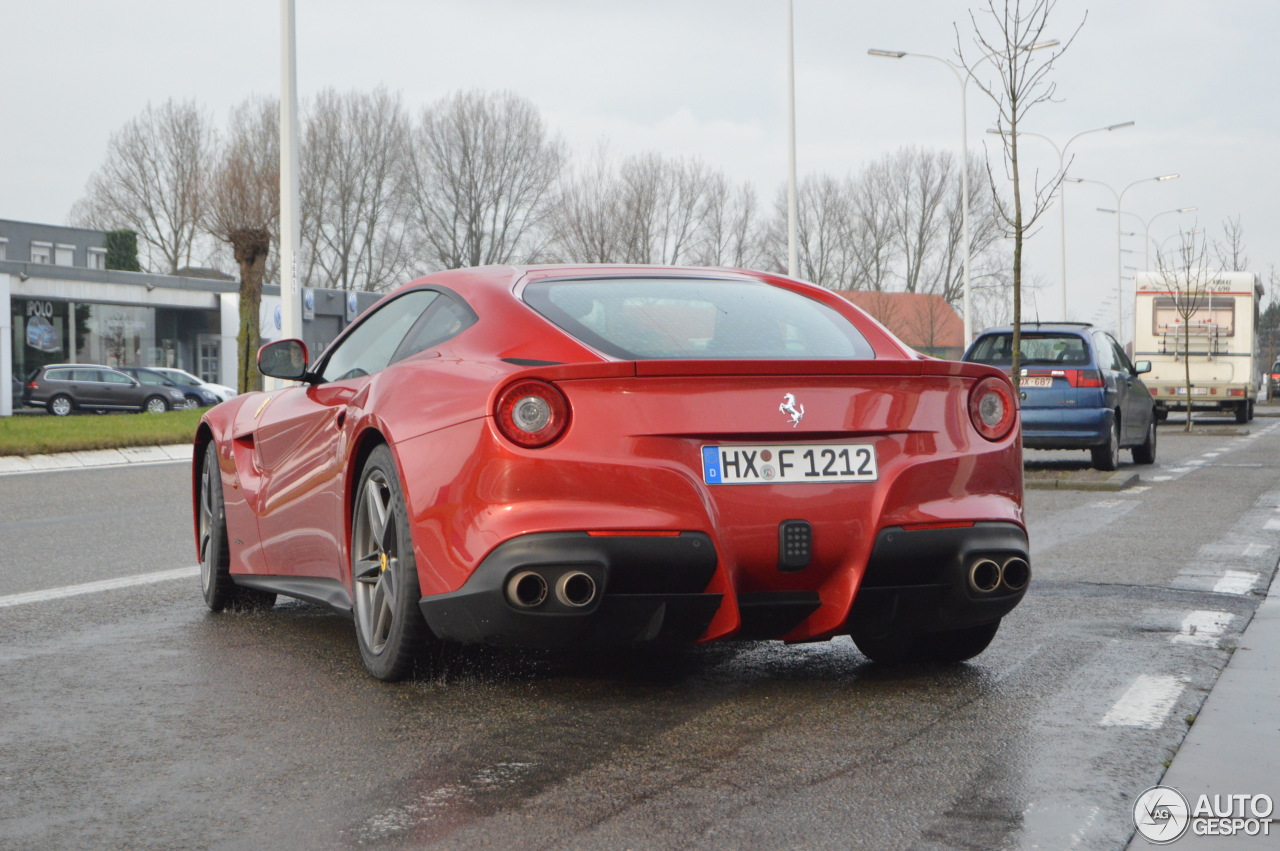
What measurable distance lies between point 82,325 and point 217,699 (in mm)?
44917

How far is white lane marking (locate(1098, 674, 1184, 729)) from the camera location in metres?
4.20

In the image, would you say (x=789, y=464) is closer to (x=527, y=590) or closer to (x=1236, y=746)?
(x=527, y=590)

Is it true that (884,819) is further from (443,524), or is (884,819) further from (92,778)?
(92,778)

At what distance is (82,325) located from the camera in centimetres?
4644

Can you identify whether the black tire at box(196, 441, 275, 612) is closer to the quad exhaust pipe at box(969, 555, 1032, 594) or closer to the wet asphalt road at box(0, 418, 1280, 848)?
the wet asphalt road at box(0, 418, 1280, 848)

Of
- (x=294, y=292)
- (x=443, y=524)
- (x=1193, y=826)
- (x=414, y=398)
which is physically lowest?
(x=1193, y=826)

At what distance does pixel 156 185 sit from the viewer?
61.1 m

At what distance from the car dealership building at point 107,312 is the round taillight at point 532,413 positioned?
37282 millimetres

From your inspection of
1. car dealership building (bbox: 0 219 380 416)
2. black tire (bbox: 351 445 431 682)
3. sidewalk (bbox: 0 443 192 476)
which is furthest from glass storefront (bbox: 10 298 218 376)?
black tire (bbox: 351 445 431 682)

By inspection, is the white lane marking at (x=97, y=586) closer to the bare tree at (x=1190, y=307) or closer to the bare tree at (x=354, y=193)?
the bare tree at (x=1190, y=307)

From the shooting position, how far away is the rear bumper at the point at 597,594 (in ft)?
13.1

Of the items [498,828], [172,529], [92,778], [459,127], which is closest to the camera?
[498,828]

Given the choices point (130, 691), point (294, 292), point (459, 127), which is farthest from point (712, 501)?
point (459, 127)

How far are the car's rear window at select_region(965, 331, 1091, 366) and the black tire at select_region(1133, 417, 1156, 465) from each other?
2368 millimetres
